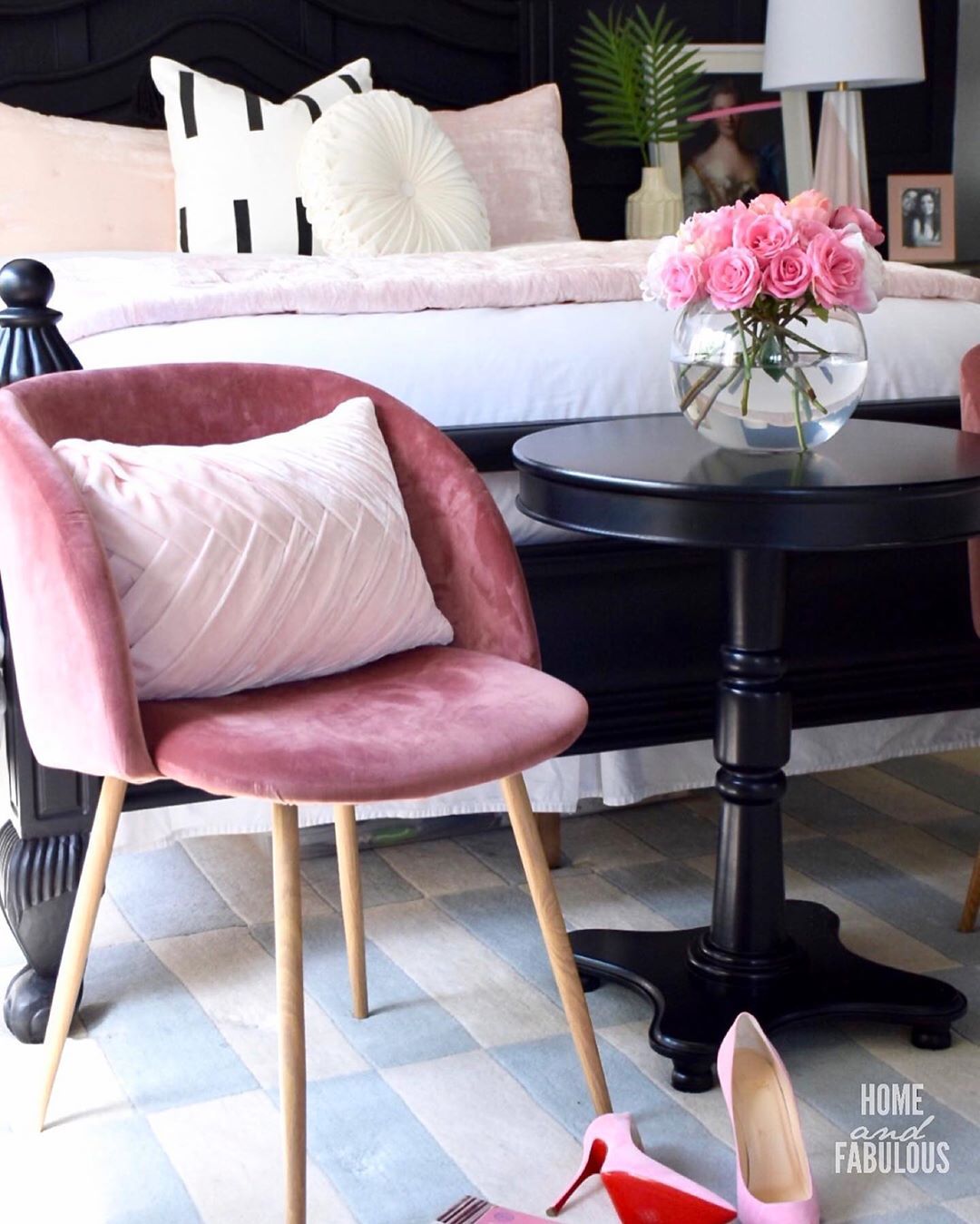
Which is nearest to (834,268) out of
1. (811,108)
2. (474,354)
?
(474,354)

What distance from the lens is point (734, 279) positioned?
62.9 inches

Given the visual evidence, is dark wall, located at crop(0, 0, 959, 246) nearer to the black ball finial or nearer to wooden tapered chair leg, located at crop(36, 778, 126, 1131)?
the black ball finial

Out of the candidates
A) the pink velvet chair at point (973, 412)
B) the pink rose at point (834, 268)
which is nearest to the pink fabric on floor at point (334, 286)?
the pink velvet chair at point (973, 412)

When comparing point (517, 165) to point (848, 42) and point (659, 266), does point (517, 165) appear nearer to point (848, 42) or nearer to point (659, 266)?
point (848, 42)

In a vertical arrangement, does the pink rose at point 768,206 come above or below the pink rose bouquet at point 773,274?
above

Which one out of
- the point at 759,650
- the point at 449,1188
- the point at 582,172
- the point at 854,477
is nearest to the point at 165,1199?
the point at 449,1188

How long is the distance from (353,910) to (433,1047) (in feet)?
0.62

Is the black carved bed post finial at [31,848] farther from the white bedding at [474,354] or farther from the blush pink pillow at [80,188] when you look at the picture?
the blush pink pillow at [80,188]

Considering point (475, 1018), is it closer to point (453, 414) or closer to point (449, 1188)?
point (449, 1188)

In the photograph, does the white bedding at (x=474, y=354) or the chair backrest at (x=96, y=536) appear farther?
the white bedding at (x=474, y=354)

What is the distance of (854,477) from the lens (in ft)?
5.06

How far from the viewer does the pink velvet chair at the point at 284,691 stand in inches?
54.8

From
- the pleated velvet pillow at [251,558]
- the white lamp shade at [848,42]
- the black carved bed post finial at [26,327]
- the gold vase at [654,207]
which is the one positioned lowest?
the pleated velvet pillow at [251,558]

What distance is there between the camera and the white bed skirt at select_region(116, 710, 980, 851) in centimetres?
199
